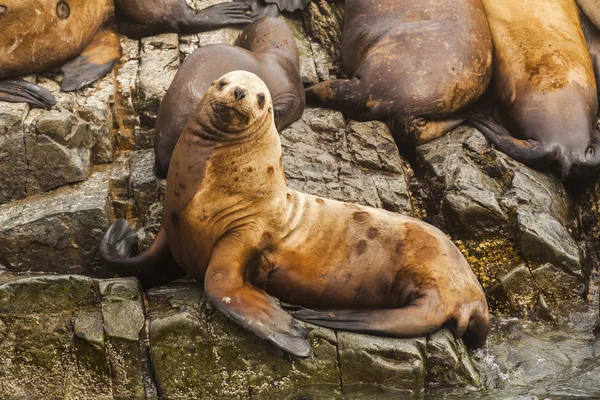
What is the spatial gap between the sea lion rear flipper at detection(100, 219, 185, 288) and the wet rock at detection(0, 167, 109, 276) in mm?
265

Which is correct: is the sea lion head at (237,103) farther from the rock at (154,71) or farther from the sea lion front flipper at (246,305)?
the rock at (154,71)

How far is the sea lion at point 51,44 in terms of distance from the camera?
8.73 metres

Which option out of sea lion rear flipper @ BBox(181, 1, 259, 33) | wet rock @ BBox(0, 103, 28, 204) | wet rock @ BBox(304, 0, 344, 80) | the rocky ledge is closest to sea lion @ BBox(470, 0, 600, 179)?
the rocky ledge

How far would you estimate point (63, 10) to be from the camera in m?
9.14

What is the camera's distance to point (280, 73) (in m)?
9.00

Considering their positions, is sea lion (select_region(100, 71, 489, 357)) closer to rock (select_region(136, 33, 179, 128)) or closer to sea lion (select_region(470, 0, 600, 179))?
rock (select_region(136, 33, 179, 128))

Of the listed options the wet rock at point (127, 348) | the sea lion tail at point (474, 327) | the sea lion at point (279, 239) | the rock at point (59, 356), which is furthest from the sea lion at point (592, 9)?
the rock at point (59, 356)

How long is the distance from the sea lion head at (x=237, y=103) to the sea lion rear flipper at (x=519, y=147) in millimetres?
2750

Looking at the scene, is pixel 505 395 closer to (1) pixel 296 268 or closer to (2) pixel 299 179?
(1) pixel 296 268

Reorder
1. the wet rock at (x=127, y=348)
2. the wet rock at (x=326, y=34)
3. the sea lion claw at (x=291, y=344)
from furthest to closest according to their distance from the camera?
the wet rock at (x=326, y=34)
the wet rock at (x=127, y=348)
the sea lion claw at (x=291, y=344)

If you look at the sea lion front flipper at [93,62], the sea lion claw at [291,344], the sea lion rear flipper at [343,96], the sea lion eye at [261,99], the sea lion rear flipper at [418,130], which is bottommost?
the sea lion rear flipper at [418,130]

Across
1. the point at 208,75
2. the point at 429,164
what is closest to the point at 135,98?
the point at 208,75

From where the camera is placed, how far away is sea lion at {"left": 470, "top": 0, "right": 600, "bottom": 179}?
8.91 meters

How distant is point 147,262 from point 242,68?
218 centimetres
